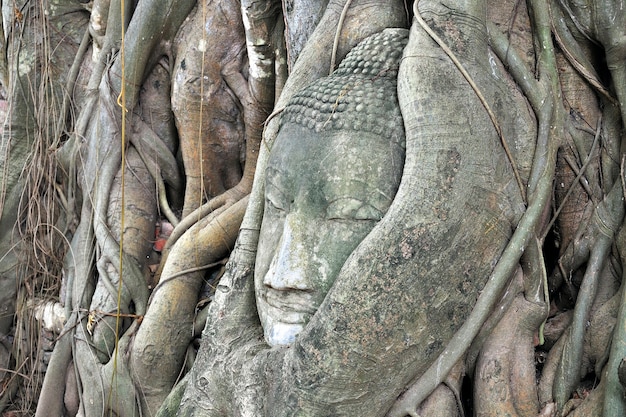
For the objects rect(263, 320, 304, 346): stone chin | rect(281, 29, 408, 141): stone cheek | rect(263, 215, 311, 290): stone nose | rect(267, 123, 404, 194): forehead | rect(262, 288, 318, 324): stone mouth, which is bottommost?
rect(263, 320, 304, 346): stone chin

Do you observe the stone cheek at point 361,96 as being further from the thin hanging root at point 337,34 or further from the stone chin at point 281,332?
the stone chin at point 281,332

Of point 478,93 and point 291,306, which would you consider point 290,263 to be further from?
point 478,93

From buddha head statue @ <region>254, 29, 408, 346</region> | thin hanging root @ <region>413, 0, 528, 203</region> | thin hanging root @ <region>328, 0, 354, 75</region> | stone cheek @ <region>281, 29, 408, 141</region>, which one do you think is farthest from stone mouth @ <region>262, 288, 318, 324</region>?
thin hanging root @ <region>328, 0, 354, 75</region>

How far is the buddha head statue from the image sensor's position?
6.88ft

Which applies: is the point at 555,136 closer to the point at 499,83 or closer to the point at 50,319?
the point at 499,83

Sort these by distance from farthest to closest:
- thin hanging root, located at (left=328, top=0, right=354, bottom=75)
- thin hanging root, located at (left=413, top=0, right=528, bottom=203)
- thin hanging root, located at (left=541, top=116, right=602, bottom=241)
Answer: thin hanging root, located at (left=328, top=0, right=354, bottom=75) → thin hanging root, located at (left=541, top=116, right=602, bottom=241) → thin hanging root, located at (left=413, top=0, right=528, bottom=203)

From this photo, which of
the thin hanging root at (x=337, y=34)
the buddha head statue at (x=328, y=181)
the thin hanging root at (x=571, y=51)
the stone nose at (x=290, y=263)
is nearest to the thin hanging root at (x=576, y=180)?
the thin hanging root at (x=571, y=51)

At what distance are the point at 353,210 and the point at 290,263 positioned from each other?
0.23 metres

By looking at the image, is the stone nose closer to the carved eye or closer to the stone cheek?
the carved eye

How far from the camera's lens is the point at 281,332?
2.18m

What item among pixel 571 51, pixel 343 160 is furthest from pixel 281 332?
pixel 571 51

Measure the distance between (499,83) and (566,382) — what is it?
83cm

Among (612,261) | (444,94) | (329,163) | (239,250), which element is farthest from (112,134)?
(612,261)

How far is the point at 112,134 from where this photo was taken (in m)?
3.59
